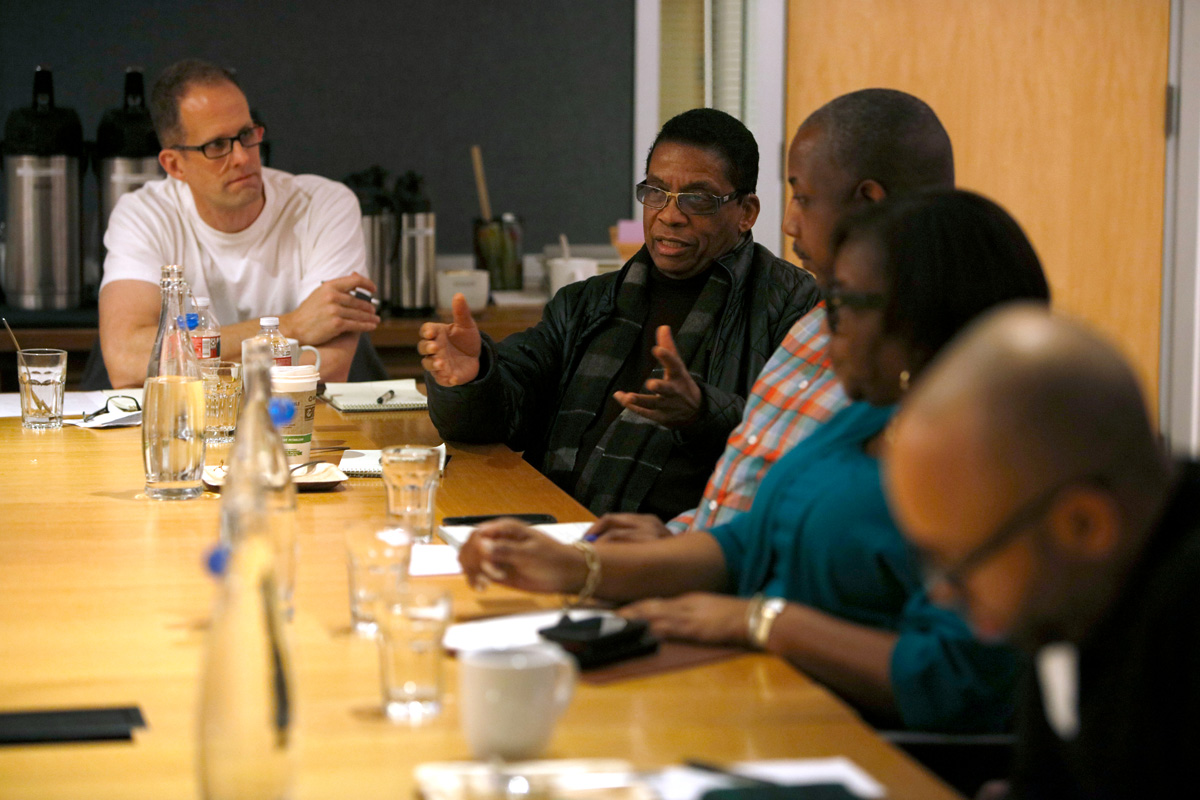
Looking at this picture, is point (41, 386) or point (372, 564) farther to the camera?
point (41, 386)

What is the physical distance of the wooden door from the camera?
3.91 m

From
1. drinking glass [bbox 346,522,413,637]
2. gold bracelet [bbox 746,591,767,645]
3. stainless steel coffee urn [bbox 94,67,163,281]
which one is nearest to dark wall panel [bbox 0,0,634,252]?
stainless steel coffee urn [bbox 94,67,163,281]

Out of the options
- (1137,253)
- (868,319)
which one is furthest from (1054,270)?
(868,319)

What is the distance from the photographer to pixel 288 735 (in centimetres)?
85

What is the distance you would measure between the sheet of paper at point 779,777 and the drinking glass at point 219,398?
4.85 ft

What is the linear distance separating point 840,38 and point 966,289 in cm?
289

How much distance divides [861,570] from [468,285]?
280 centimetres

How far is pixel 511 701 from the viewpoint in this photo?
3.07 feet

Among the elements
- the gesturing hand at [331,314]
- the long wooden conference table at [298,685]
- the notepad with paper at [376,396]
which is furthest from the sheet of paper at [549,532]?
the gesturing hand at [331,314]

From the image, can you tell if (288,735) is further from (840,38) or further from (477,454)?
(840,38)

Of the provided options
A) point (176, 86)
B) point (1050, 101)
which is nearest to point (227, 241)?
point (176, 86)

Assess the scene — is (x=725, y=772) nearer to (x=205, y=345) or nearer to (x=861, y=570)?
(x=861, y=570)

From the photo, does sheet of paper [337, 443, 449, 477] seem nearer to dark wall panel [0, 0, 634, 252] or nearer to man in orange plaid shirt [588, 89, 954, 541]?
man in orange plaid shirt [588, 89, 954, 541]

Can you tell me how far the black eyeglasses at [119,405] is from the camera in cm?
258
